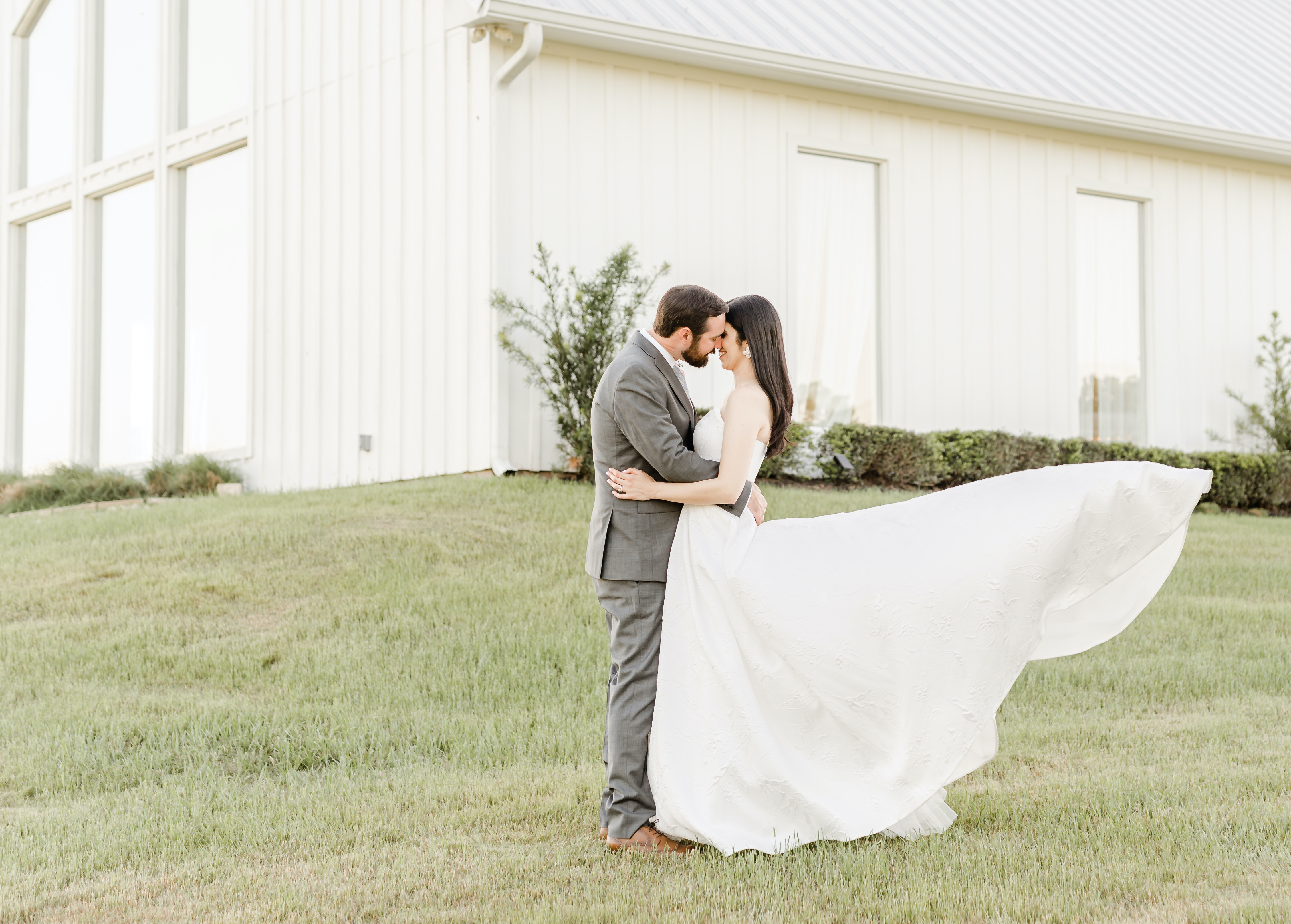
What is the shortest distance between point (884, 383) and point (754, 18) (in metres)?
3.80

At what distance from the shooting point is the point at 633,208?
11164 millimetres

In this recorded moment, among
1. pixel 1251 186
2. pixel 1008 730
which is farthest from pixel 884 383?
pixel 1008 730

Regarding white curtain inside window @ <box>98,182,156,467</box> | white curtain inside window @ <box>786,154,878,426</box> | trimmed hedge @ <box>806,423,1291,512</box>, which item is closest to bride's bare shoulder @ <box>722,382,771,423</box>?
trimmed hedge @ <box>806,423,1291,512</box>

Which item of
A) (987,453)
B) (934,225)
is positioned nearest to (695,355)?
(987,453)

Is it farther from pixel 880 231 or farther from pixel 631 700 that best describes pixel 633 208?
pixel 631 700

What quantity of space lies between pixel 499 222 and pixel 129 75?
758 cm

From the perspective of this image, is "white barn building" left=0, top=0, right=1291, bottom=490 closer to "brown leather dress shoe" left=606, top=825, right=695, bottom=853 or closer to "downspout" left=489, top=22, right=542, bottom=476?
"downspout" left=489, top=22, right=542, bottom=476

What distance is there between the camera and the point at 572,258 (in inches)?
430

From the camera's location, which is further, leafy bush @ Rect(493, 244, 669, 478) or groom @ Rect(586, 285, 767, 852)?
leafy bush @ Rect(493, 244, 669, 478)

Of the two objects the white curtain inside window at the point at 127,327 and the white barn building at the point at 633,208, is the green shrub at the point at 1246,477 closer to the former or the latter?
the white barn building at the point at 633,208

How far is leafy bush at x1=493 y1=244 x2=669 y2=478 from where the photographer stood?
1019 centimetres

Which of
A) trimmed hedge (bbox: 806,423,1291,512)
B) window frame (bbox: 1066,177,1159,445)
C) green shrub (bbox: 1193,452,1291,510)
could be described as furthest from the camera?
window frame (bbox: 1066,177,1159,445)

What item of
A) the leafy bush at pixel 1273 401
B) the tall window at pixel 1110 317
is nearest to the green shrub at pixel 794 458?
the tall window at pixel 1110 317

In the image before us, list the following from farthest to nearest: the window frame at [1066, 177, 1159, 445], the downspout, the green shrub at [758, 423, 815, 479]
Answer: the window frame at [1066, 177, 1159, 445], the green shrub at [758, 423, 815, 479], the downspout
